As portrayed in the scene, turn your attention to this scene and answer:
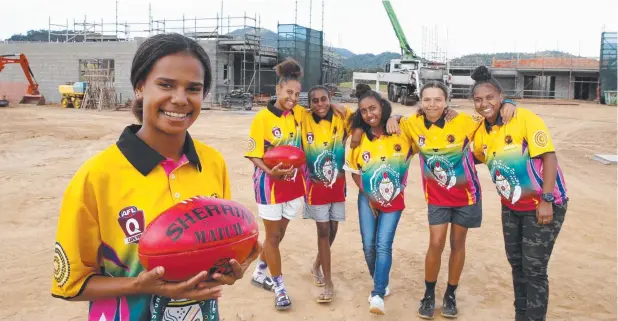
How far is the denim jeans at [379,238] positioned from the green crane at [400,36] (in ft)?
122

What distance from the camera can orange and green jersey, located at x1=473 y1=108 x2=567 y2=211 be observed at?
3.42 metres

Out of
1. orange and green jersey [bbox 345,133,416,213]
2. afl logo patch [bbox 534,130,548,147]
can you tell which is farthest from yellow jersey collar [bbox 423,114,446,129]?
afl logo patch [bbox 534,130,548,147]

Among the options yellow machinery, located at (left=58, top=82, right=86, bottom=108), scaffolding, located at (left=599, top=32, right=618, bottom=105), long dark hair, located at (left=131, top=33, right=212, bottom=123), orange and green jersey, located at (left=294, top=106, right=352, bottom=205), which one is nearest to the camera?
long dark hair, located at (left=131, top=33, right=212, bottom=123)

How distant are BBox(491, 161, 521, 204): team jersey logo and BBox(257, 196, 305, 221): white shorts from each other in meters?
1.70

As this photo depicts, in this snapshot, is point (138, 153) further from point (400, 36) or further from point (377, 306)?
point (400, 36)

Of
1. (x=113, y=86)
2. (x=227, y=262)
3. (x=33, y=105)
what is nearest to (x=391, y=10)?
(x=113, y=86)

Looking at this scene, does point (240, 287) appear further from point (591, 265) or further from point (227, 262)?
point (591, 265)

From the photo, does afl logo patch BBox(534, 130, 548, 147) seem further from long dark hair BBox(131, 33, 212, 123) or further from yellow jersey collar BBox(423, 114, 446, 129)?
long dark hair BBox(131, 33, 212, 123)

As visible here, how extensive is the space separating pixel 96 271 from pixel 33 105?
29592mm

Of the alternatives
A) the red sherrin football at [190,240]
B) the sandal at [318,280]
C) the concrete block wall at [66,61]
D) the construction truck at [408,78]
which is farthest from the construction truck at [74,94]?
the red sherrin football at [190,240]

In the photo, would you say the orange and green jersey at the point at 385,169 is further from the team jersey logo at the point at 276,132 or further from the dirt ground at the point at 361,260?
the dirt ground at the point at 361,260

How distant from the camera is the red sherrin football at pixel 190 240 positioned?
158 cm

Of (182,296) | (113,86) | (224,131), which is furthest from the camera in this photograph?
(113,86)

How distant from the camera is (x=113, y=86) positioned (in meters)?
27.0
